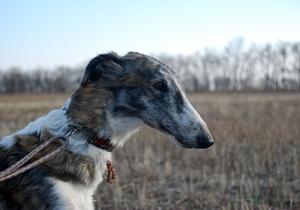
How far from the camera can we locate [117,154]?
11.2 metres

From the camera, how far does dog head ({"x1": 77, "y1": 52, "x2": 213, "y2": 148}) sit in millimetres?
4051

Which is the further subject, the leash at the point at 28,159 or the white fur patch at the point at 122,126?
the white fur patch at the point at 122,126

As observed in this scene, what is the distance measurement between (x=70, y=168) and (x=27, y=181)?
37 cm

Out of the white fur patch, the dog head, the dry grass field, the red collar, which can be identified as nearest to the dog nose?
the dog head

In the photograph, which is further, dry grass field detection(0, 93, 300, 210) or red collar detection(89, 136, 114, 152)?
dry grass field detection(0, 93, 300, 210)

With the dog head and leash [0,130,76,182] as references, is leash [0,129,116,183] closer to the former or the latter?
leash [0,130,76,182]

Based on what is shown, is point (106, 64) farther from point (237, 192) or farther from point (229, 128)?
point (229, 128)

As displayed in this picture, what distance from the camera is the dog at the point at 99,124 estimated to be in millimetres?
3832

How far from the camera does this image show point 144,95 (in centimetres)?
417

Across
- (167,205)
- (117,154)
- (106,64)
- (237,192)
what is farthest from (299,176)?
(106,64)

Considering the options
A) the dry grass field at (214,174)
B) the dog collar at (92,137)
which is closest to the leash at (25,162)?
the dog collar at (92,137)

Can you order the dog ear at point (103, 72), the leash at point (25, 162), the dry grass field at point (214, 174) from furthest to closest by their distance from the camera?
the dry grass field at point (214, 174)
the dog ear at point (103, 72)
the leash at point (25, 162)

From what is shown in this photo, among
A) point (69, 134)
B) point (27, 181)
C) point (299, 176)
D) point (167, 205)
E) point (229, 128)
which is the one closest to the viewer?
point (27, 181)

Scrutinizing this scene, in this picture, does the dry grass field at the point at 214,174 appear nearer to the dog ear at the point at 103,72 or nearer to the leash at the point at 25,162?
the dog ear at the point at 103,72
